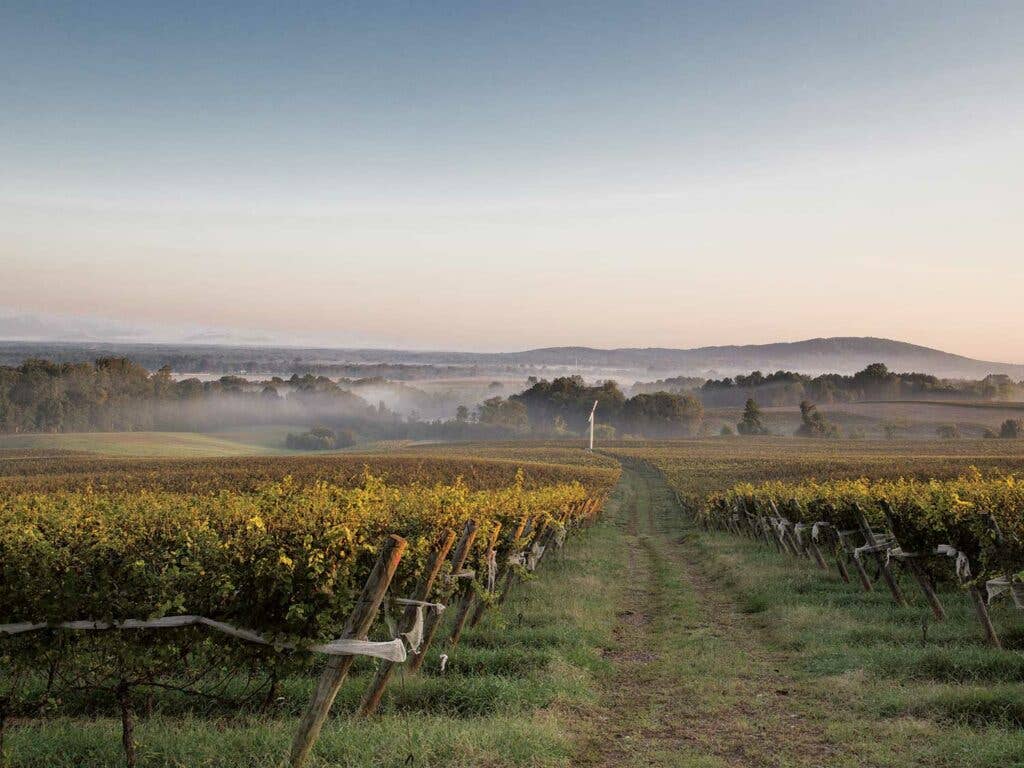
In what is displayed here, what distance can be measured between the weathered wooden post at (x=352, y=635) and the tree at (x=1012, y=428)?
14499 centimetres

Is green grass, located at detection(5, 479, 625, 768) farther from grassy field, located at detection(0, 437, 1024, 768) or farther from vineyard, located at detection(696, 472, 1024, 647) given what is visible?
vineyard, located at detection(696, 472, 1024, 647)

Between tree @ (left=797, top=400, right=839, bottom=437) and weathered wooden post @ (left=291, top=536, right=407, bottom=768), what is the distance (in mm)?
159012

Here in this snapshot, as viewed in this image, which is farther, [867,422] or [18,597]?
[867,422]

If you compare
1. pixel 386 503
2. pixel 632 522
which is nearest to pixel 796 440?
pixel 632 522

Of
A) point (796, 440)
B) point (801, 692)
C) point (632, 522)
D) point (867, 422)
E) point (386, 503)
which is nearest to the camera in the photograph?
point (801, 692)

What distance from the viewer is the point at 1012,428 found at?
132m

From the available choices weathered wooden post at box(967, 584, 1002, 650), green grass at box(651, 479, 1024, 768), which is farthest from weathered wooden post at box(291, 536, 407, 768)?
weathered wooden post at box(967, 584, 1002, 650)

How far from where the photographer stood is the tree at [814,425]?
516 feet

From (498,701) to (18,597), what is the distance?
15.3 feet

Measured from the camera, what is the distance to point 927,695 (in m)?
9.04

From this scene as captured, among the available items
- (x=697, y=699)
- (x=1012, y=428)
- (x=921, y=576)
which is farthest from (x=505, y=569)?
(x=1012, y=428)

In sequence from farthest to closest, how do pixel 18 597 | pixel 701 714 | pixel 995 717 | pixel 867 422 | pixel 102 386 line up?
pixel 867 422 < pixel 102 386 < pixel 701 714 < pixel 995 717 < pixel 18 597

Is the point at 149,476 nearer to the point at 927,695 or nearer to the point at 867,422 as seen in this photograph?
the point at 927,695

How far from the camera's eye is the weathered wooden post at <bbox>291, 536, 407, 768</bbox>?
21.9 feet
